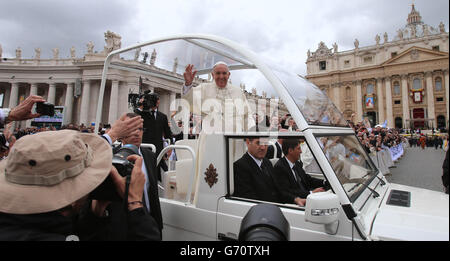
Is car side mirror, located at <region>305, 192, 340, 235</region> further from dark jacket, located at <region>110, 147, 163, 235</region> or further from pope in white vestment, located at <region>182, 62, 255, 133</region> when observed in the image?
pope in white vestment, located at <region>182, 62, 255, 133</region>

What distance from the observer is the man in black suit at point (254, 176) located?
7.55ft

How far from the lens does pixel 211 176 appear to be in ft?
7.63

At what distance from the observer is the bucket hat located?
1.09 m

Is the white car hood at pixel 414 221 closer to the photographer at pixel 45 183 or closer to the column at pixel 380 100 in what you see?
the photographer at pixel 45 183

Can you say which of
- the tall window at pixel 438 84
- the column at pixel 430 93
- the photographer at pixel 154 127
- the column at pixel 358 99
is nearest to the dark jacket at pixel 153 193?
the photographer at pixel 154 127

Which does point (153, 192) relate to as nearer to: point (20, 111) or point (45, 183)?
point (45, 183)

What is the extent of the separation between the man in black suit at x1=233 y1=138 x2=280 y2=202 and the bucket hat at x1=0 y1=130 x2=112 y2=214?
140cm

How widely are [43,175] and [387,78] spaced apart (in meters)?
72.2

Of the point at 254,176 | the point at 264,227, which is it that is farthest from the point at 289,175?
the point at 264,227

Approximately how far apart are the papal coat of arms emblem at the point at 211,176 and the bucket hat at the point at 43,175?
1199mm

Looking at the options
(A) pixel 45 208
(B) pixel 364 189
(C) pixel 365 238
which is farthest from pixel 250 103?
(A) pixel 45 208

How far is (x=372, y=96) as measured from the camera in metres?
61.1

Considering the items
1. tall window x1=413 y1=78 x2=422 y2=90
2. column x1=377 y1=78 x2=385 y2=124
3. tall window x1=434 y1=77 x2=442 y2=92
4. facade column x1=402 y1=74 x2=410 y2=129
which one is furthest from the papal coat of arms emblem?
column x1=377 y1=78 x2=385 y2=124

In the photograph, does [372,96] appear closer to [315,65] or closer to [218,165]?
[315,65]
